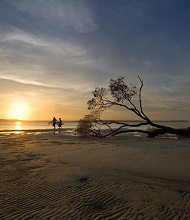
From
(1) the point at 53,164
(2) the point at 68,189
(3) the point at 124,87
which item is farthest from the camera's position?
(3) the point at 124,87

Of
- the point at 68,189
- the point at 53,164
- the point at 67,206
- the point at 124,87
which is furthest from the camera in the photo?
the point at 124,87

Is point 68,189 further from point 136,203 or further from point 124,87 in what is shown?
point 124,87

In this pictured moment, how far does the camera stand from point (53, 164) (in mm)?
8125

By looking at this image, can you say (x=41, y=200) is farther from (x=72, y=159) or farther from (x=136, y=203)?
(x=72, y=159)

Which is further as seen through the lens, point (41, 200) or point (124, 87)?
point (124, 87)

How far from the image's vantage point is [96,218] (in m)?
4.08

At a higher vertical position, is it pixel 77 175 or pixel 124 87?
pixel 124 87

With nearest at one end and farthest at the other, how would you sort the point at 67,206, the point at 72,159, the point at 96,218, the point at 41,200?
Result: the point at 96,218 → the point at 67,206 → the point at 41,200 → the point at 72,159

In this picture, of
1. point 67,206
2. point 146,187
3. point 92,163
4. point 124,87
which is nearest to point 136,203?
point 146,187

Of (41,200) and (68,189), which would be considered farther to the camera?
(68,189)

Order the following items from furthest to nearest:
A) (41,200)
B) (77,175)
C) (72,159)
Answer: (72,159) → (77,175) → (41,200)

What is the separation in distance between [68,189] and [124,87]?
50.2ft

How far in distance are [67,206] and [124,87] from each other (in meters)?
16.2

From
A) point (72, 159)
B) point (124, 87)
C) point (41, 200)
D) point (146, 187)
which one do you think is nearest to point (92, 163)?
point (72, 159)
